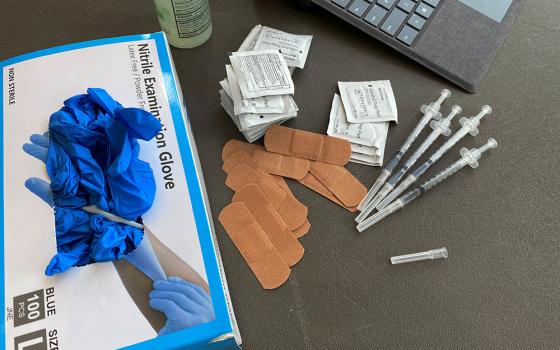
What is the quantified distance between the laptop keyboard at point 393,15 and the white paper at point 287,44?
8 centimetres

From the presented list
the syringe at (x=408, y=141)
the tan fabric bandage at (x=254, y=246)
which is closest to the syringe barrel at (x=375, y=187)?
Result: the syringe at (x=408, y=141)

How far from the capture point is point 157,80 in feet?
1.90

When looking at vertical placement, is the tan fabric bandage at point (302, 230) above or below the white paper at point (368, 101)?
below

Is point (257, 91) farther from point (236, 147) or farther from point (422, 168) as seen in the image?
point (422, 168)

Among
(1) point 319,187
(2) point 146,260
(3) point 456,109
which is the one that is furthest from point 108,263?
(3) point 456,109

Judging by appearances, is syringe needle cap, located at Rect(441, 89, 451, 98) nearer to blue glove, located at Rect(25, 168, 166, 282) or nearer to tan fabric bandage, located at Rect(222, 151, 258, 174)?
tan fabric bandage, located at Rect(222, 151, 258, 174)

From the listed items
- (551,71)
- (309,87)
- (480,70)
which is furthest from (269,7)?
(551,71)

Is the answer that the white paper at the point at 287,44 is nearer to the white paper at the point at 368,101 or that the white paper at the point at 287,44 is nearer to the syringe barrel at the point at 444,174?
the white paper at the point at 368,101

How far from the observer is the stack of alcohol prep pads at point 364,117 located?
0.62m

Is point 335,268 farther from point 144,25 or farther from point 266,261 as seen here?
point 144,25

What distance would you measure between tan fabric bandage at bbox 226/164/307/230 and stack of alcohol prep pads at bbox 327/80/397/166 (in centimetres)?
11

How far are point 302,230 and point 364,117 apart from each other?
19 cm

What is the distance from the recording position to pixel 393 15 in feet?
2.24

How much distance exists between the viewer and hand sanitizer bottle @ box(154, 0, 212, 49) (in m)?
0.61
